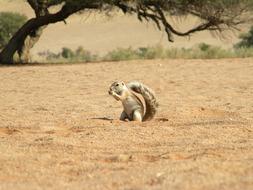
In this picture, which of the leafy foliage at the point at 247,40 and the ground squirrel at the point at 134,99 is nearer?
the ground squirrel at the point at 134,99

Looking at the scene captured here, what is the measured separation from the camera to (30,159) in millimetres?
7555

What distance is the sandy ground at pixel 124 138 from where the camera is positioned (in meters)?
6.37

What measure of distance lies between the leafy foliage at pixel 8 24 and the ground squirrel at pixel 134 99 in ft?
99.7

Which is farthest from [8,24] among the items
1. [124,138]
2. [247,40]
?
[124,138]

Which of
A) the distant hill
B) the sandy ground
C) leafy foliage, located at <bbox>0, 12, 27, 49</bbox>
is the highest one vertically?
the sandy ground

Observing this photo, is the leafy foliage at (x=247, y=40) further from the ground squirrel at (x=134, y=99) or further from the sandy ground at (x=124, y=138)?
the ground squirrel at (x=134, y=99)

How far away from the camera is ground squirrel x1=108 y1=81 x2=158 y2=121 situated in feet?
35.3

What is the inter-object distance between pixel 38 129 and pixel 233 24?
717 inches

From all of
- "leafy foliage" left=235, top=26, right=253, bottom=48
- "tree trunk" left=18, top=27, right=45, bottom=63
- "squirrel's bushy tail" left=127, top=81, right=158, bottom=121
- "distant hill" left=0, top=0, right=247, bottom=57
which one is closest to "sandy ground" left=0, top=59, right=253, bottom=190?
"squirrel's bushy tail" left=127, top=81, right=158, bottom=121

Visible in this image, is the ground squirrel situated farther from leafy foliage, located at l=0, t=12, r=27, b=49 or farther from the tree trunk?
leafy foliage, located at l=0, t=12, r=27, b=49

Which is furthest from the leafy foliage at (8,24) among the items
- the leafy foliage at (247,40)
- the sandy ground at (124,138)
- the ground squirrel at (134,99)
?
the ground squirrel at (134,99)

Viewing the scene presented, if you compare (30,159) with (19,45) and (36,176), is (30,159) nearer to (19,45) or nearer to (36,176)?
(36,176)

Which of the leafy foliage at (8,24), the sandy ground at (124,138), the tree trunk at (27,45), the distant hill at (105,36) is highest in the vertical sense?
the sandy ground at (124,138)

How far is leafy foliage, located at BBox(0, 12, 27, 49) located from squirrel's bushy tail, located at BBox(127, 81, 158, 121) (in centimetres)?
3042
